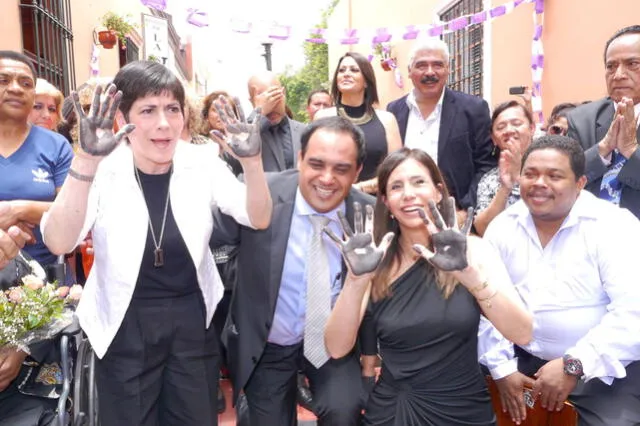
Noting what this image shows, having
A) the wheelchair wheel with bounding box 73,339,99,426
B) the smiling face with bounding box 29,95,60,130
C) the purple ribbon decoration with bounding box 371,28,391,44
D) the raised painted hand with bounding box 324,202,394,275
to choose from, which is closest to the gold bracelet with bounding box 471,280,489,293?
the raised painted hand with bounding box 324,202,394,275

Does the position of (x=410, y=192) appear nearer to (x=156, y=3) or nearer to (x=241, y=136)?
(x=241, y=136)

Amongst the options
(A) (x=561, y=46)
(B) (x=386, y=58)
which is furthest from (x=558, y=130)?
(B) (x=386, y=58)

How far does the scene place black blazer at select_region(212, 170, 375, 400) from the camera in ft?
8.77

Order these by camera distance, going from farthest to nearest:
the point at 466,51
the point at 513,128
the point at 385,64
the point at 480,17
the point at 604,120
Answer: the point at 385,64 < the point at 466,51 < the point at 480,17 < the point at 513,128 < the point at 604,120

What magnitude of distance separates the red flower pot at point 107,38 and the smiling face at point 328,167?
9512 millimetres

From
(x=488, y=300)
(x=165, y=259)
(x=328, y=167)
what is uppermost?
(x=328, y=167)

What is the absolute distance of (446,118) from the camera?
13.0ft

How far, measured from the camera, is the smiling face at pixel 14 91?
2961mm

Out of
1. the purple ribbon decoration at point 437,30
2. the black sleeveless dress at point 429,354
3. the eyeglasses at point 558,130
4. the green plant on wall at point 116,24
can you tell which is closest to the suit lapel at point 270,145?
the black sleeveless dress at point 429,354

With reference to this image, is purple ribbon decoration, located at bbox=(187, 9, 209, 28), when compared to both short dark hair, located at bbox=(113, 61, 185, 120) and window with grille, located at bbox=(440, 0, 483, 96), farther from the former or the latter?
short dark hair, located at bbox=(113, 61, 185, 120)

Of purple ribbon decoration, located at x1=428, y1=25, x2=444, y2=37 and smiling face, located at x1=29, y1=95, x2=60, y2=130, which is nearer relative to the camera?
smiling face, located at x1=29, y1=95, x2=60, y2=130

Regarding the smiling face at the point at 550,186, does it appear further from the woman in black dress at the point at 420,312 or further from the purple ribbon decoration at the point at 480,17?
the purple ribbon decoration at the point at 480,17

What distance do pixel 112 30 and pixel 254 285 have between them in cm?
994

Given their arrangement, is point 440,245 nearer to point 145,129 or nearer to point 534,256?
point 534,256
